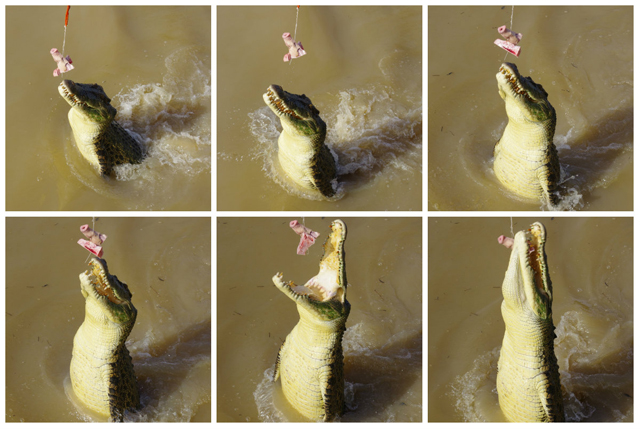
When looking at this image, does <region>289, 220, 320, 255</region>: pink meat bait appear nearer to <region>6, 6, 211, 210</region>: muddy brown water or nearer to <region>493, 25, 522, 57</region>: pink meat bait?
<region>6, 6, 211, 210</region>: muddy brown water

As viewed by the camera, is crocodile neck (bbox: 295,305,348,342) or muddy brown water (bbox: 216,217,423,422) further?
muddy brown water (bbox: 216,217,423,422)

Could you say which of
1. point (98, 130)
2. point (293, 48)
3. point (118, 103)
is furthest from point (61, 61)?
point (293, 48)

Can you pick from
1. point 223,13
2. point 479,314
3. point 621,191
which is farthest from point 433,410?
point 223,13

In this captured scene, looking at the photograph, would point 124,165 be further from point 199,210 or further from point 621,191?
point 621,191

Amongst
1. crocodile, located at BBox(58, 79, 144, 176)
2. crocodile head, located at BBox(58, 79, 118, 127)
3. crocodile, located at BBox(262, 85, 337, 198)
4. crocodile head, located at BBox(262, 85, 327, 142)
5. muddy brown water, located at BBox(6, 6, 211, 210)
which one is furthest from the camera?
muddy brown water, located at BBox(6, 6, 211, 210)

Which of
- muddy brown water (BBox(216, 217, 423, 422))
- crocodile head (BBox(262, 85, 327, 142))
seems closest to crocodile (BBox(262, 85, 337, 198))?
crocodile head (BBox(262, 85, 327, 142))

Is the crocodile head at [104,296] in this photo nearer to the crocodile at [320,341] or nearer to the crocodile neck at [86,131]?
the crocodile at [320,341]

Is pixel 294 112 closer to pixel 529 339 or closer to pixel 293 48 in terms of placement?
pixel 293 48
